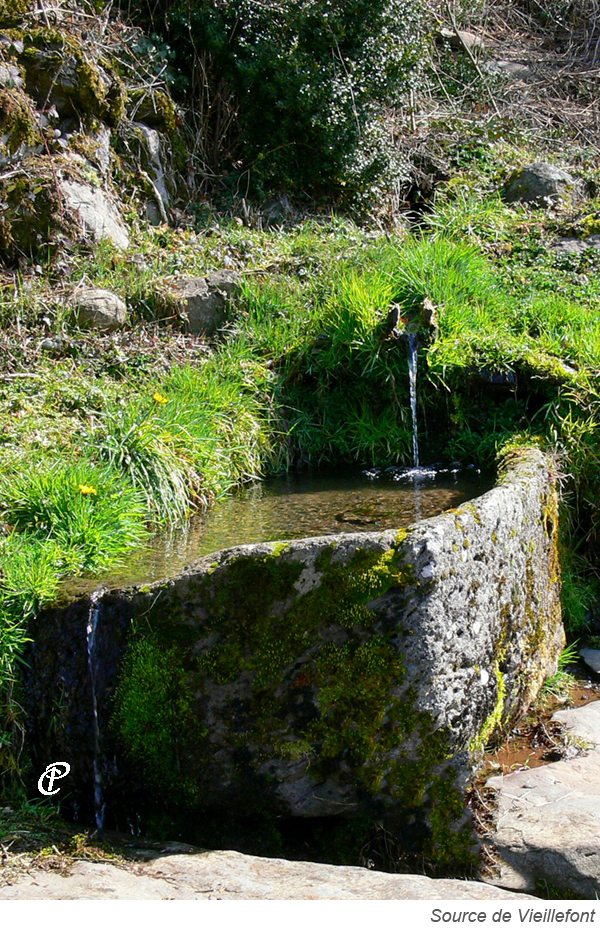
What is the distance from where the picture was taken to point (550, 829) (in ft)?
11.5

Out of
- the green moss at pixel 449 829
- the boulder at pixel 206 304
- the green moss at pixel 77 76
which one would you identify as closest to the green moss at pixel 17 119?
the green moss at pixel 77 76

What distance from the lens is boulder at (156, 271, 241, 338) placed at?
7.15 m

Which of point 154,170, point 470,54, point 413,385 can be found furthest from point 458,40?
point 413,385

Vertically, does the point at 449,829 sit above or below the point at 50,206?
below

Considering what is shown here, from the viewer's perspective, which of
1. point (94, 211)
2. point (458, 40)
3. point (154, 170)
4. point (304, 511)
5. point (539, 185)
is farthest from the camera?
point (458, 40)

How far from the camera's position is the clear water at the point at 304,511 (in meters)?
4.35

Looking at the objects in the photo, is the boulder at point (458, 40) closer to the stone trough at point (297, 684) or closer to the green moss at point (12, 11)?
the green moss at point (12, 11)

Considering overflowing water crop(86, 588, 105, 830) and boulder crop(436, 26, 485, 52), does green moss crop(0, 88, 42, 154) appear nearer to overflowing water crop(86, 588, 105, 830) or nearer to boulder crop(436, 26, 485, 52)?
overflowing water crop(86, 588, 105, 830)

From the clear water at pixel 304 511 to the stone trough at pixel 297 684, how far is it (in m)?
0.37

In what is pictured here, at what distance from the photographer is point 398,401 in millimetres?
6227

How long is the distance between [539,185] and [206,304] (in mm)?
4256

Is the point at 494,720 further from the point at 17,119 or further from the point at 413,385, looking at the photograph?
the point at 17,119

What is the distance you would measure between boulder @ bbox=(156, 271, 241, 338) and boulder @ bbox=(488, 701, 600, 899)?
4.43m
